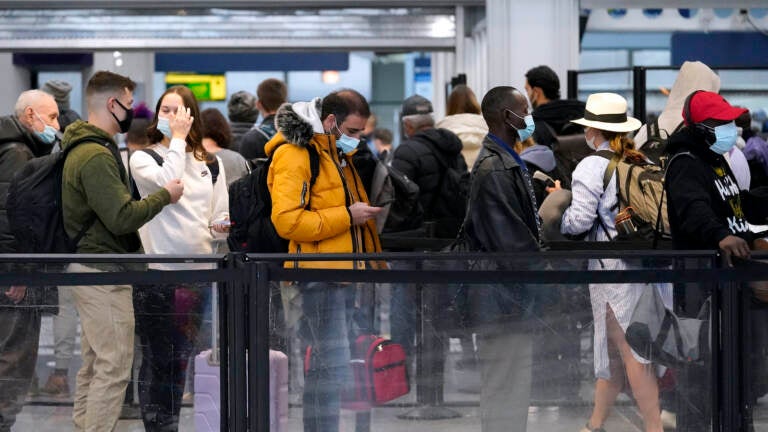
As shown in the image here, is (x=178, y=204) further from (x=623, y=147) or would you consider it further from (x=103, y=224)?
(x=623, y=147)

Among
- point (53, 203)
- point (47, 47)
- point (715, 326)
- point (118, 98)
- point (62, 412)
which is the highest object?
point (47, 47)

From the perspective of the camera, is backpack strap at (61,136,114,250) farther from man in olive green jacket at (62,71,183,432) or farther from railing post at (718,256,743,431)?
railing post at (718,256,743,431)

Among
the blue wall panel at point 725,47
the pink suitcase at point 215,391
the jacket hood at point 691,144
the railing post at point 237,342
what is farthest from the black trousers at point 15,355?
the blue wall panel at point 725,47

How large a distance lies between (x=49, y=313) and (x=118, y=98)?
4.07ft

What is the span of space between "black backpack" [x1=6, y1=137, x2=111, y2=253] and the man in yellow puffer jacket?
0.81 meters

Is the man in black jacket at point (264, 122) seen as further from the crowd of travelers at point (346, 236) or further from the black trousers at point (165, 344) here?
the black trousers at point (165, 344)

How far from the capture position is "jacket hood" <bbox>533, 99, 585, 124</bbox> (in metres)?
7.68

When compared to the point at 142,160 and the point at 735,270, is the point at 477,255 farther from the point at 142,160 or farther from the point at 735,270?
the point at 142,160

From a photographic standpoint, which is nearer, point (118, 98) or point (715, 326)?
point (715, 326)

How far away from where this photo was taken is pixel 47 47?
12.1m

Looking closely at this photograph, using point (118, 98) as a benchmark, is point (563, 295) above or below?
below

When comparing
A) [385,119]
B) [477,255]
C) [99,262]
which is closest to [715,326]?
[477,255]

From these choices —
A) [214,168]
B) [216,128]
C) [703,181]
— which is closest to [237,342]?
[214,168]

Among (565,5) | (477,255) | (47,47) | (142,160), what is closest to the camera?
(477,255)
